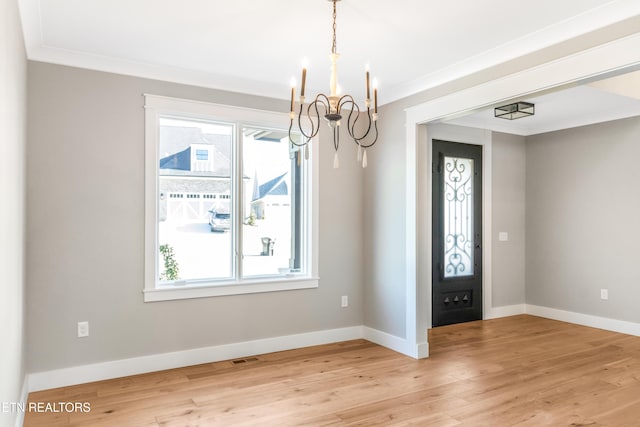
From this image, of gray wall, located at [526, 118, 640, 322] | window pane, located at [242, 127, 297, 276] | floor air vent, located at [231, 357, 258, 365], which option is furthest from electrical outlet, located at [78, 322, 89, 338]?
gray wall, located at [526, 118, 640, 322]

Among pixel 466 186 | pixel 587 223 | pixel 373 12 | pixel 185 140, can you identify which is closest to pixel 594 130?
pixel 587 223

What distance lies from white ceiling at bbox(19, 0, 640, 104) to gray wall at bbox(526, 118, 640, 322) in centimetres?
288

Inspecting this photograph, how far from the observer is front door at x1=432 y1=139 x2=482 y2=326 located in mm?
5441

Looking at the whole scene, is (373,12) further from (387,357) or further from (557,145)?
(557,145)

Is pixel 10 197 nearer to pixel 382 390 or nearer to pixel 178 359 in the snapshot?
pixel 178 359

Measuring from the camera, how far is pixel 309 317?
14.9 feet

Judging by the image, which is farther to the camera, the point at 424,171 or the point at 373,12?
Answer: the point at 424,171

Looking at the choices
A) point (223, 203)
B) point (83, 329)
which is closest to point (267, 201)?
point (223, 203)

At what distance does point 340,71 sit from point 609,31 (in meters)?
1.97

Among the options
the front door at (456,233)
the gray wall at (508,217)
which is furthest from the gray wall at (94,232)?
the gray wall at (508,217)

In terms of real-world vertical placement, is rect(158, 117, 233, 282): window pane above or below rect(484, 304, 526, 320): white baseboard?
above

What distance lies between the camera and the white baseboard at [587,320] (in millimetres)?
5059

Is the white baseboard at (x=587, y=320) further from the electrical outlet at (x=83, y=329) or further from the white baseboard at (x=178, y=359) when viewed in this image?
the electrical outlet at (x=83, y=329)

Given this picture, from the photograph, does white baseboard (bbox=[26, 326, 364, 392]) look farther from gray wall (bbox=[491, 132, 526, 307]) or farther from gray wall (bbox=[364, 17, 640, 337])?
gray wall (bbox=[491, 132, 526, 307])
